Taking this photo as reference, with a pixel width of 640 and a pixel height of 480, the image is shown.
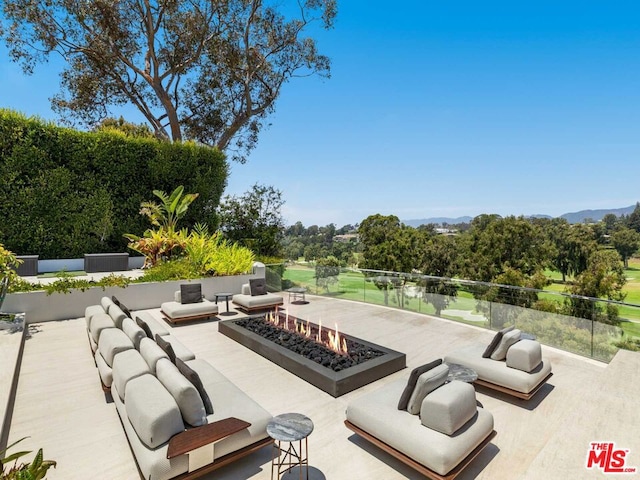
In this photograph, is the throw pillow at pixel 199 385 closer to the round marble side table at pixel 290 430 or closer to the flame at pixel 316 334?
the round marble side table at pixel 290 430

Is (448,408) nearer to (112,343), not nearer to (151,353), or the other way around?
(151,353)

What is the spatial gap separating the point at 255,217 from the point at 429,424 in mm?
14488

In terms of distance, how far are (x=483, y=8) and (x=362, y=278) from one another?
1560 centimetres

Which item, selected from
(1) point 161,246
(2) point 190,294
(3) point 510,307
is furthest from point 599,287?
(1) point 161,246

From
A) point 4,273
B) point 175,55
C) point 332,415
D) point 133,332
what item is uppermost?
point 175,55

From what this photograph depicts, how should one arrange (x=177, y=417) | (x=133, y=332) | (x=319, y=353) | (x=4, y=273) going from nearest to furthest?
(x=177, y=417) < (x=133, y=332) < (x=319, y=353) < (x=4, y=273)

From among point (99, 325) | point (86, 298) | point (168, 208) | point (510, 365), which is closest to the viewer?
point (510, 365)

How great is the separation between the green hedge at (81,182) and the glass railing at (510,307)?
7900mm

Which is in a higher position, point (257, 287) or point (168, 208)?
point (168, 208)

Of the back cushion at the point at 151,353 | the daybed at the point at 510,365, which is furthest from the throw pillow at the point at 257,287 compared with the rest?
the daybed at the point at 510,365

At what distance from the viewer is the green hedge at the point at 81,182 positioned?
1127 cm

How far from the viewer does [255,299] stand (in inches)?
350

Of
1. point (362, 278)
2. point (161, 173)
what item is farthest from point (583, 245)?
point (161, 173)

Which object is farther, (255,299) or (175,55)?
(175,55)
